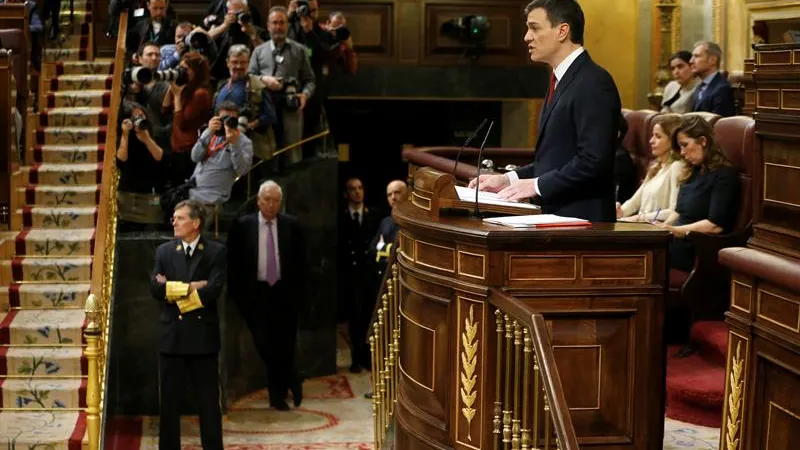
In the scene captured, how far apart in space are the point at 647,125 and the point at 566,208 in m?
4.26

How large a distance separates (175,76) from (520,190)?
5218mm

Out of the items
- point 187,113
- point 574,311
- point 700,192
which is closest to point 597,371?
point 574,311

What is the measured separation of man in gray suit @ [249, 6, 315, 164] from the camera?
10078 millimetres

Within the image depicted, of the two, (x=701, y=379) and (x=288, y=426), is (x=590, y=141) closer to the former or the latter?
(x=701, y=379)

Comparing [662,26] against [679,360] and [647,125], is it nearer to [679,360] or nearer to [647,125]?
[647,125]

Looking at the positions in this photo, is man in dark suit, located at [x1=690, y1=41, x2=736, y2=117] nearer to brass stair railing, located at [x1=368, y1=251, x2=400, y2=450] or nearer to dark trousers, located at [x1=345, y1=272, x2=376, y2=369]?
dark trousers, located at [x1=345, y1=272, x2=376, y2=369]

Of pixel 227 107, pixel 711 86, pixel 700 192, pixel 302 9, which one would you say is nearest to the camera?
pixel 700 192

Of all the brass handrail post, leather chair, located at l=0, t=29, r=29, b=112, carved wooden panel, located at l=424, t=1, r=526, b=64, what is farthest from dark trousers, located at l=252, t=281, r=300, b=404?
carved wooden panel, located at l=424, t=1, r=526, b=64

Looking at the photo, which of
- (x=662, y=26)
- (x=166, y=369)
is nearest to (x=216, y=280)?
A: (x=166, y=369)

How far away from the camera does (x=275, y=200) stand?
9508 millimetres

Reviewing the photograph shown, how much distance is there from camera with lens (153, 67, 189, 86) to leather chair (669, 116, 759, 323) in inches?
157

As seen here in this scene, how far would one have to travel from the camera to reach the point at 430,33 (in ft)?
45.4

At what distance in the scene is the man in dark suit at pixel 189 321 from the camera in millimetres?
7703

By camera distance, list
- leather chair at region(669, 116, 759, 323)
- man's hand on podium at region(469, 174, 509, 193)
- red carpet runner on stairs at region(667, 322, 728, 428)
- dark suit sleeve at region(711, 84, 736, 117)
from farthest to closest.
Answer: dark suit sleeve at region(711, 84, 736, 117) → leather chair at region(669, 116, 759, 323) → red carpet runner on stairs at region(667, 322, 728, 428) → man's hand on podium at region(469, 174, 509, 193)
